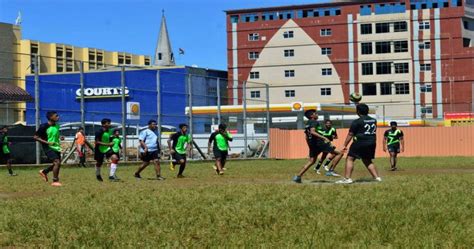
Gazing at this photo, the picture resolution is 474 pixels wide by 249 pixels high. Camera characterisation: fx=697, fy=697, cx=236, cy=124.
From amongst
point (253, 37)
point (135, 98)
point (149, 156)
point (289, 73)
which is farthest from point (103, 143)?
point (253, 37)

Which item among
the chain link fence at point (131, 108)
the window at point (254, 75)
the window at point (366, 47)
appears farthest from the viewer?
the window at point (254, 75)

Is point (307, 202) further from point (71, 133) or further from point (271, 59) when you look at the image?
point (271, 59)

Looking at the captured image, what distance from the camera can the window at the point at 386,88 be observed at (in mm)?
90250

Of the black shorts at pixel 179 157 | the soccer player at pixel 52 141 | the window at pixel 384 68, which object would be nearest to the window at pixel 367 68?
the window at pixel 384 68

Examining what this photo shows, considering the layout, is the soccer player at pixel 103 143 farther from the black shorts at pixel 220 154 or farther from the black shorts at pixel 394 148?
the black shorts at pixel 394 148

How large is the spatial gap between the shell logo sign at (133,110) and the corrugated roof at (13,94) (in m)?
5.20

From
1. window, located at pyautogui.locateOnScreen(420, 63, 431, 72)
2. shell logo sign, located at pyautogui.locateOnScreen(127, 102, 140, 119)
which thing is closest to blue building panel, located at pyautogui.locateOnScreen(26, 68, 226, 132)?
shell logo sign, located at pyautogui.locateOnScreen(127, 102, 140, 119)

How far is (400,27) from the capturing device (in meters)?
89.3

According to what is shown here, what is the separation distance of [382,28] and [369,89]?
8.07m

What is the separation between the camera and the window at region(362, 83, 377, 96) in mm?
91062

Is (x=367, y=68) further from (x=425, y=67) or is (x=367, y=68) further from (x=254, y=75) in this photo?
(x=254, y=75)

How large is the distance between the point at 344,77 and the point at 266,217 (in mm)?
85362

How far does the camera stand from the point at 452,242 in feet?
21.5

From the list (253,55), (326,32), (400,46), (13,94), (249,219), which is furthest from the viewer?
(253,55)
